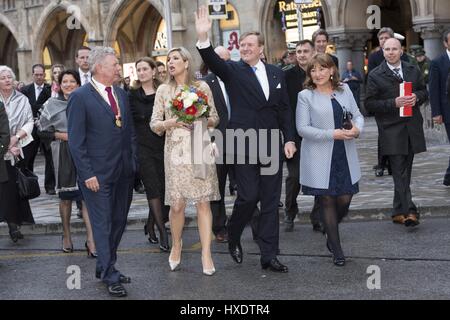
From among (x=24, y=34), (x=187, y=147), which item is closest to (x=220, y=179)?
(x=187, y=147)

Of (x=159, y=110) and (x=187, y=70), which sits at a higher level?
(x=187, y=70)

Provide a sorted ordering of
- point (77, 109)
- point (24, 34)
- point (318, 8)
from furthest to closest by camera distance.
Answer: point (24, 34) < point (318, 8) < point (77, 109)

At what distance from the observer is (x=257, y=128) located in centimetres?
806

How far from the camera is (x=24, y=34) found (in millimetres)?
38750

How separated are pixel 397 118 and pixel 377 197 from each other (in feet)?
6.61

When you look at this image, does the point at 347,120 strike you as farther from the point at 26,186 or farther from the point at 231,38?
the point at 231,38

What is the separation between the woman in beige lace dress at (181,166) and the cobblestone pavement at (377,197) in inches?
119

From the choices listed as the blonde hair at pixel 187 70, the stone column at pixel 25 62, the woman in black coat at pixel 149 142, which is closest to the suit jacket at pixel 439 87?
the woman in black coat at pixel 149 142

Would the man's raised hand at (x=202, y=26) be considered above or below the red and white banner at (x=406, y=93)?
above

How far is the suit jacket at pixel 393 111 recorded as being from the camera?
9.88 metres

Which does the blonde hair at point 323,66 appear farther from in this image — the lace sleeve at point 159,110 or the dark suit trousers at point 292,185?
the dark suit trousers at point 292,185

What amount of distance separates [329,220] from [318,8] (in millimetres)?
20320

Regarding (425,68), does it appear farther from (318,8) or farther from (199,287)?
(199,287)

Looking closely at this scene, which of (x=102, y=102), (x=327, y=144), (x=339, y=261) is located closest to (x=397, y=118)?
(x=327, y=144)
